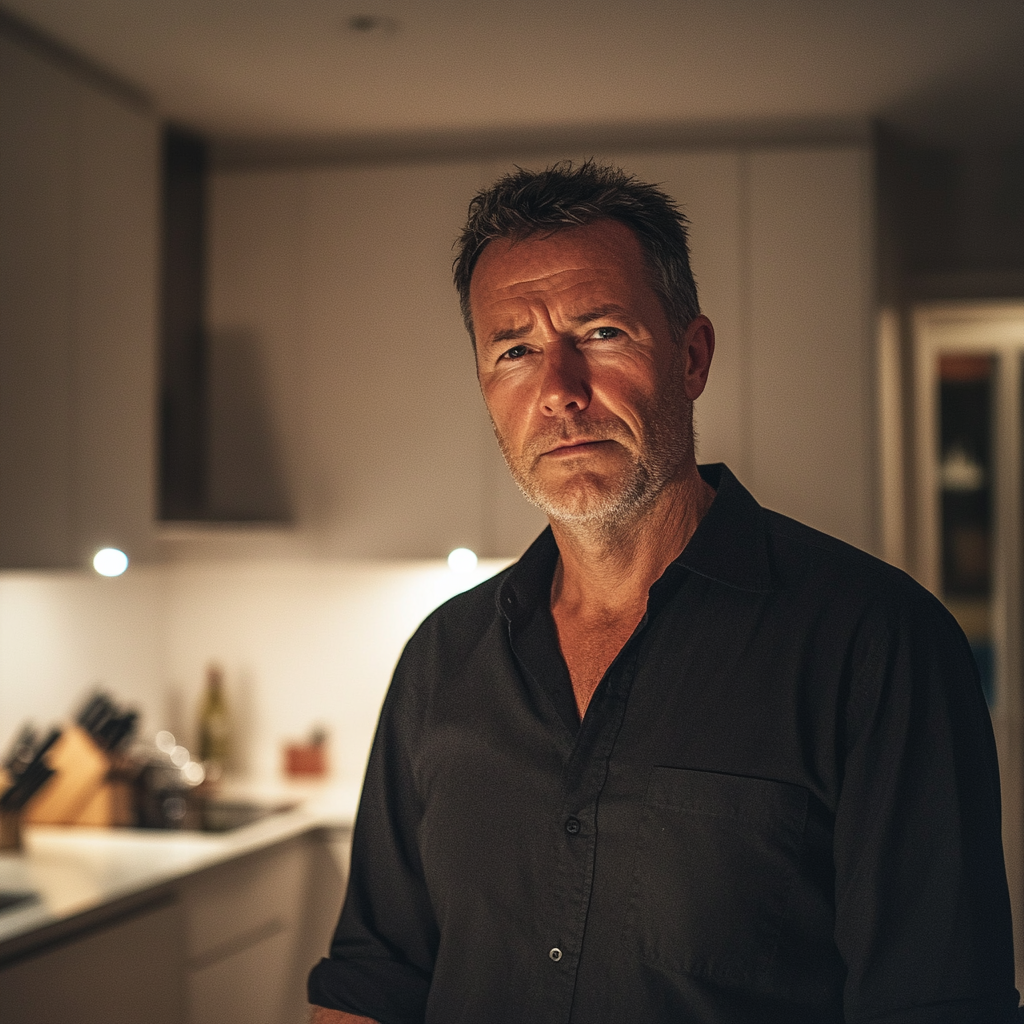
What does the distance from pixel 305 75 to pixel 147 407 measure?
2.81ft

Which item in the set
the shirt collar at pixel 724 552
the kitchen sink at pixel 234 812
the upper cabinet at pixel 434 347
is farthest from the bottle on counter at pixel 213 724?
the shirt collar at pixel 724 552

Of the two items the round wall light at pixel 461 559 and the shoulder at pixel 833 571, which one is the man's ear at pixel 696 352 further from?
the round wall light at pixel 461 559

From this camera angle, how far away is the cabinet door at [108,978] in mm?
2090

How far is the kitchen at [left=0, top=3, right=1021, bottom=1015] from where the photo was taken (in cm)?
298

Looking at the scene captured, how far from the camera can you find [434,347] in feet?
10.8

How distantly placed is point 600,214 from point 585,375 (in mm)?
184

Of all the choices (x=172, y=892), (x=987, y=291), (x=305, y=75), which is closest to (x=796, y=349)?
(x=987, y=291)

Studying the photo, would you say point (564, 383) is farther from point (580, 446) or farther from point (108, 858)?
point (108, 858)

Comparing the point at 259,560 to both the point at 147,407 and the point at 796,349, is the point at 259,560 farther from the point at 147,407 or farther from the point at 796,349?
the point at 796,349

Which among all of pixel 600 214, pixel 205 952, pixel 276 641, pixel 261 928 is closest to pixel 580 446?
pixel 600 214

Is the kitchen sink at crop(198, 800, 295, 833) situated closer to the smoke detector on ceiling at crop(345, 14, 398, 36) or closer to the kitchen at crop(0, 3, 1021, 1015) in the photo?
the kitchen at crop(0, 3, 1021, 1015)

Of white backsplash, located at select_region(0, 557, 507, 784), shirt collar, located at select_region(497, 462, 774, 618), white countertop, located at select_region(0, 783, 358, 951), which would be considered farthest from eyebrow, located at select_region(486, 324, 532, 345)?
white backsplash, located at select_region(0, 557, 507, 784)

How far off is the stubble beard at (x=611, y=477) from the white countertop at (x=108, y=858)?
1300 mm

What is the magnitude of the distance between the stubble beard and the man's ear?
71mm
